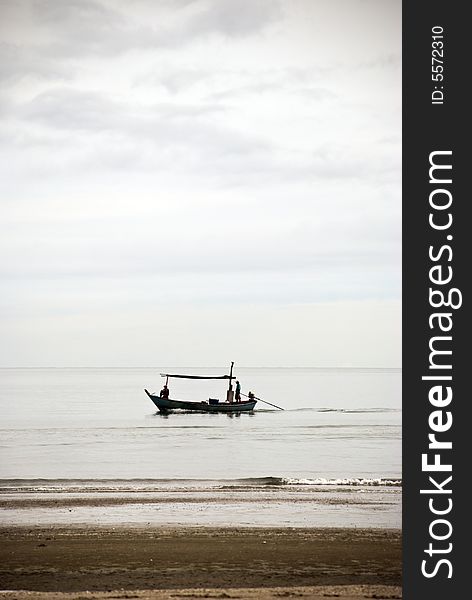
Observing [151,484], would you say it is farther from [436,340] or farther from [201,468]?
[436,340]

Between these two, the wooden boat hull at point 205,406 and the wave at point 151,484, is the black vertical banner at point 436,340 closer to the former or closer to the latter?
the wave at point 151,484

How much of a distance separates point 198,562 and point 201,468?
9.80 m

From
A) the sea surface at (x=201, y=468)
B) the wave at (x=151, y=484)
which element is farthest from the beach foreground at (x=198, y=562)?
the wave at (x=151, y=484)

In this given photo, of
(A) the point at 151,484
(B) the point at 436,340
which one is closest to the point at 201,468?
(A) the point at 151,484

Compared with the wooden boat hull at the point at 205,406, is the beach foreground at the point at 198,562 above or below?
below

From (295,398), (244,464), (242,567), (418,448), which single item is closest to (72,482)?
(244,464)

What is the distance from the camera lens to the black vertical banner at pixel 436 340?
412 centimetres

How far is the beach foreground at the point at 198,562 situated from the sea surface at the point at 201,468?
721 millimetres

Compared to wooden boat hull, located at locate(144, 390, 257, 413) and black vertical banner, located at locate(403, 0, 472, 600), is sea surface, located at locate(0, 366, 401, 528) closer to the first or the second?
wooden boat hull, located at locate(144, 390, 257, 413)

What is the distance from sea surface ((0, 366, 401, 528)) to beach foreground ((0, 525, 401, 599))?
28.4 inches

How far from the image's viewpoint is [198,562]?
5.84 meters

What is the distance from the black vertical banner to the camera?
4121 mm

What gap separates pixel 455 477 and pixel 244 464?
12.9 meters

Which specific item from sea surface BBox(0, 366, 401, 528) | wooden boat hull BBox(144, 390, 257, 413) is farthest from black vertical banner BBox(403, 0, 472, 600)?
wooden boat hull BBox(144, 390, 257, 413)
